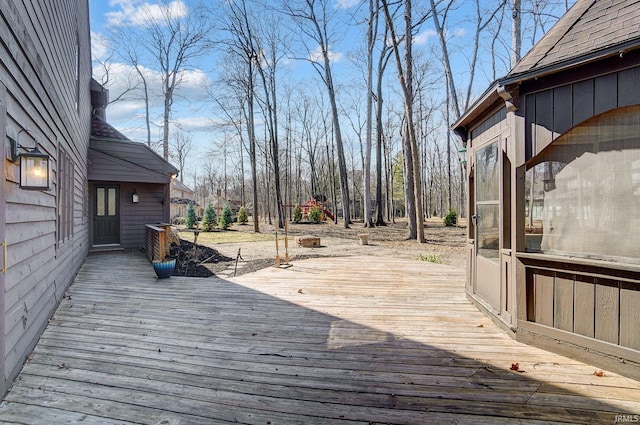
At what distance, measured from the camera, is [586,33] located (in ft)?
9.84

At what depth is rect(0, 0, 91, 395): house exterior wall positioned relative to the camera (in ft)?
8.21

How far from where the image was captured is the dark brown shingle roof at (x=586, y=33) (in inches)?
104

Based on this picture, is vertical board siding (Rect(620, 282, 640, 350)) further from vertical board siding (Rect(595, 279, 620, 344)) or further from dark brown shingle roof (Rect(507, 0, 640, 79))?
dark brown shingle roof (Rect(507, 0, 640, 79))

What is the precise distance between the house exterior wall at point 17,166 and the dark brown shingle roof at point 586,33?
13.9 feet

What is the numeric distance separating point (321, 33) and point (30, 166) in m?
18.6

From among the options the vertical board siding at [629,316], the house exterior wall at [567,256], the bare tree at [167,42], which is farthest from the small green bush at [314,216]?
the vertical board siding at [629,316]

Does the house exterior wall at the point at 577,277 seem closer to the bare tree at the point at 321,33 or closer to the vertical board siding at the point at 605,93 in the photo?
the vertical board siding at the point at 605,93

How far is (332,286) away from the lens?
5570mm

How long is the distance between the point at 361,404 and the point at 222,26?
19.0 m

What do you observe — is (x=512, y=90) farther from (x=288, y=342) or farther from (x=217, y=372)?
(x=217, y=372)

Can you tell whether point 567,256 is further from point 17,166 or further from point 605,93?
point 17,166

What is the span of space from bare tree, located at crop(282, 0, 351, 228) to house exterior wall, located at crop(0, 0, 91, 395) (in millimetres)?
14661

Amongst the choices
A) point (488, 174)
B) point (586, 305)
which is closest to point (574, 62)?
point (488, 174)

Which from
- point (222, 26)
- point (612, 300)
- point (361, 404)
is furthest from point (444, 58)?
point (361, 404)
